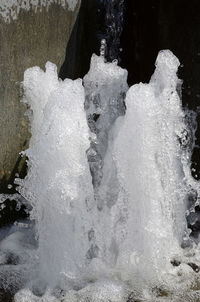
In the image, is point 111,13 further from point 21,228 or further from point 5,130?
point 21,228

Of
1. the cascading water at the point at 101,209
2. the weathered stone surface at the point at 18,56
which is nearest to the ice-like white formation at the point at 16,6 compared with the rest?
the weathered stone surface at the point at 18,56

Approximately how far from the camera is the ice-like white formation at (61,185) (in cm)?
289

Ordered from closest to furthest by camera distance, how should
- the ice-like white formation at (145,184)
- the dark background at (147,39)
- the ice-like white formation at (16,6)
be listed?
1. the ice-like white formation at (145,184)
2. the ice-like white formation at (16,6)
3. the dark background at (147,39)

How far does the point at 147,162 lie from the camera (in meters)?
3.05

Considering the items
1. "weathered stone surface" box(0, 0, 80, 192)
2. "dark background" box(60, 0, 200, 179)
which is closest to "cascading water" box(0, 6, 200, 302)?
"weathered stone surface" box(0, 0, 80, 192)

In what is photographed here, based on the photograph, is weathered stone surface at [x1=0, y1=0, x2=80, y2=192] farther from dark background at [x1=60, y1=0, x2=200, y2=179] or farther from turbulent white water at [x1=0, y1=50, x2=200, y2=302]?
dark background at [x1=60, y1=0, x2=200, y2=179]

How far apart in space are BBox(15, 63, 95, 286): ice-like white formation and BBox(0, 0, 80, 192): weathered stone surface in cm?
48

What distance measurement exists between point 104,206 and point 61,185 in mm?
506

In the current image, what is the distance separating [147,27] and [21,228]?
157 cm

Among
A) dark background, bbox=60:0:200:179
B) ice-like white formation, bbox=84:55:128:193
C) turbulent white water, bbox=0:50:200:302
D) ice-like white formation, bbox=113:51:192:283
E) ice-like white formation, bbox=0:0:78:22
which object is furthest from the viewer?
dark background, bbox=60:0:200:179

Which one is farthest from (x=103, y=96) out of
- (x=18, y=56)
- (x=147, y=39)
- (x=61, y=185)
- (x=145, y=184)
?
(x=61, y=185)

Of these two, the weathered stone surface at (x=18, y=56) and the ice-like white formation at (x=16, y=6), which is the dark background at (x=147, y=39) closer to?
the weathered stone surface at (x=18, y=56)

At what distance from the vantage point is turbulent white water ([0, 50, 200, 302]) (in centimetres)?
288

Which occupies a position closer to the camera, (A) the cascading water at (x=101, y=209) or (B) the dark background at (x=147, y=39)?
(A) the cascading water at (x=101, y=209)
